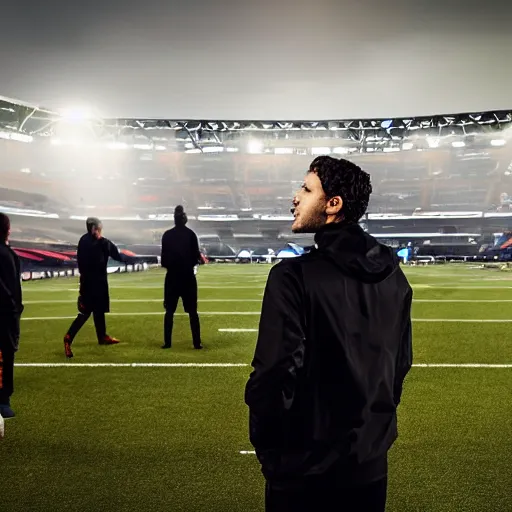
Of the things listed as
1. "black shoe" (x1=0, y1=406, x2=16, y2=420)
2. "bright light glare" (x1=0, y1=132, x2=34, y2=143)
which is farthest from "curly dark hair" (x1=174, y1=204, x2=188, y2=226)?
"bright light glare" (x1=0, y1=132, x2=34, y2=143)

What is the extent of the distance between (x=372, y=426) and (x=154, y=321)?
1020 cm

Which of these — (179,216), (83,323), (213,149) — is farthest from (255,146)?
(83,323)

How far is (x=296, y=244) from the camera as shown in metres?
49.7

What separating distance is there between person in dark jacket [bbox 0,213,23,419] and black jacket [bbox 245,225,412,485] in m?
3.97

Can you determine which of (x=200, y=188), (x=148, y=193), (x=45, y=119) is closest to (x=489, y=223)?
(x=200, y=188)

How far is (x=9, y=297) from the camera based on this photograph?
209 inches

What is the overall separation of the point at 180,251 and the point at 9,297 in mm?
3443

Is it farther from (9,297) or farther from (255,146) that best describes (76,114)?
(9,297)

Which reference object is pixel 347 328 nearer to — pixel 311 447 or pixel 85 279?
pixel 311 447

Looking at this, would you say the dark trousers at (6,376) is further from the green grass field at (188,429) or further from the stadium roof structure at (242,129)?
the stadium roof structure at (242,129)

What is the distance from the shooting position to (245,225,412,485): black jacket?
1.84m

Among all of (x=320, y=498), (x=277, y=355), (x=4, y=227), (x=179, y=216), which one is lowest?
(x=320, y=498)

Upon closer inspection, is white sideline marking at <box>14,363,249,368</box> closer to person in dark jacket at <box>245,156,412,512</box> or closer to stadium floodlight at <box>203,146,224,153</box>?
person in dark jacket at <box>245,156,412,512</box>

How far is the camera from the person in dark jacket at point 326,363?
185cm
